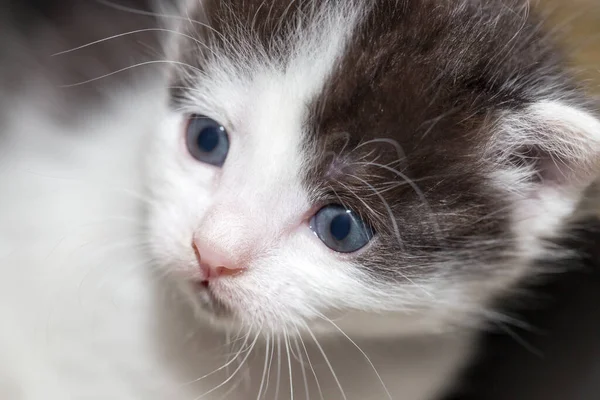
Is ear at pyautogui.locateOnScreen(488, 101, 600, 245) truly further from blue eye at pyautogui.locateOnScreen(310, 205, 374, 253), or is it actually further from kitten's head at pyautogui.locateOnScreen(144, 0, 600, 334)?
blue eye at pyautogui.locateOnScreen(310, 205, 374, 253)

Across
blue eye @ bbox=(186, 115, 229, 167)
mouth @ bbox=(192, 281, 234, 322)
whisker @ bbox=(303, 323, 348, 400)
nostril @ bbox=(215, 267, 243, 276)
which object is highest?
blue eye @ bbox=(186, 115, 229, 167)

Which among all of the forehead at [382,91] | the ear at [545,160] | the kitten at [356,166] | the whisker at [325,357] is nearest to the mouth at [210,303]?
the kitten at [356,166]

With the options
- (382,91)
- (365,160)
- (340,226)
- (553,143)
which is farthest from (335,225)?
(553,143)

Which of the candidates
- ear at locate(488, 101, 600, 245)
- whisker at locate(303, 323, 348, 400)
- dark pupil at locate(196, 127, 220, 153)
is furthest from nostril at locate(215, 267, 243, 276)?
ear at locate(488, 101, 600, 245)

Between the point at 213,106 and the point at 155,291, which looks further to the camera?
the point at 155,291

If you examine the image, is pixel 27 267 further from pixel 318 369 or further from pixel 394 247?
pixel 394 247

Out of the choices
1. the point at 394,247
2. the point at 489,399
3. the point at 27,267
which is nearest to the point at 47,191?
the point at 27,267

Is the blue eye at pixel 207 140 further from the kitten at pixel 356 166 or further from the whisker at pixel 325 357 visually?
the whisker at pixel 325 357
